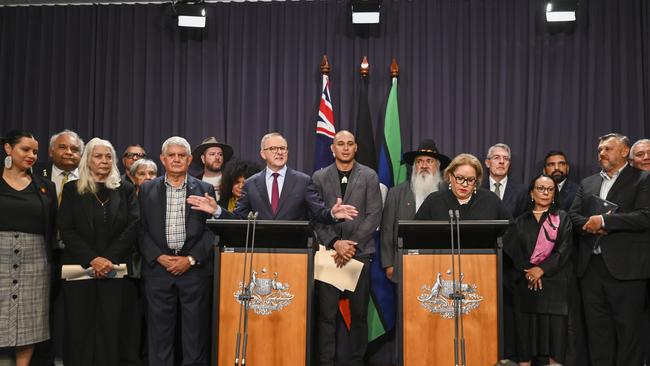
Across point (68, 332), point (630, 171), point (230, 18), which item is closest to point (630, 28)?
point (630, 171)

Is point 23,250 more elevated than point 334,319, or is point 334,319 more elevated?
point 23,250

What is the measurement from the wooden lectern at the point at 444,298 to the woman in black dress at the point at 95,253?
6.84 feet

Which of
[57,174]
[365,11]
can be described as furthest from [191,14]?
[57,174]

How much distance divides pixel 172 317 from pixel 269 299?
1.05 m

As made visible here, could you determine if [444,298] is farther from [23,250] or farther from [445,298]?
[23,250]

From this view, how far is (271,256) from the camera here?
3.86 meters

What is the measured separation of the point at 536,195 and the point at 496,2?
8.56ft

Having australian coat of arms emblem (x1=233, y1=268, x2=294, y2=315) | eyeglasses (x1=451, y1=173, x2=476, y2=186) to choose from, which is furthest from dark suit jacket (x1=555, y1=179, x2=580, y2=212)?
australian coat of arms emblem (x1=233, y1=268, x2=294, y2=315)

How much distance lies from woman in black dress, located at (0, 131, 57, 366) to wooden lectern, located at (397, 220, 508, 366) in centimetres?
261

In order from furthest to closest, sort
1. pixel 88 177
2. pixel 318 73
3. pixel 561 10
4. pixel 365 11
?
pixel 318 73 < pixel 365 11 < pixel 561 10 < pixel 88 177

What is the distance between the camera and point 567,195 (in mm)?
5625

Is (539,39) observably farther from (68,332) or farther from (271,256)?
(68,332)

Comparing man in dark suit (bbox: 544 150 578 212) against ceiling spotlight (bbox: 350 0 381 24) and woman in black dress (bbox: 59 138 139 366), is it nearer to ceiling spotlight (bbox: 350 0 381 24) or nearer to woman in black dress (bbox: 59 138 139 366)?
ceiling spotlight (bbox: 350 0 381 24)

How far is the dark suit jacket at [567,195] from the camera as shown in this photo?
220 inches
